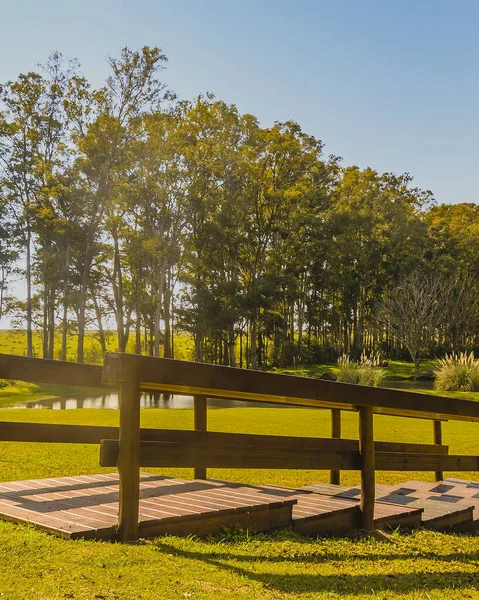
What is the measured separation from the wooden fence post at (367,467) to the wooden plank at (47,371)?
215 cm

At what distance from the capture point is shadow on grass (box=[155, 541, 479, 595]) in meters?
3.40

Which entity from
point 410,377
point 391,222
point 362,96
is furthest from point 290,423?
point 391,222

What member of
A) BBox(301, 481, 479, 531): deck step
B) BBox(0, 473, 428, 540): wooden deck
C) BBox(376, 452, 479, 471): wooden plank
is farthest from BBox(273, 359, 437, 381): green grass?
BBox(0, 473, 428, 540): wooden deck

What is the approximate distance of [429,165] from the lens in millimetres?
24188

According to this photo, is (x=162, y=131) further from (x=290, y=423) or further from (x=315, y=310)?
(x=290, y=423)

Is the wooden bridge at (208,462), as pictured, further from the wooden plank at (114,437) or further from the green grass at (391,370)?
the green grass at (391,370)

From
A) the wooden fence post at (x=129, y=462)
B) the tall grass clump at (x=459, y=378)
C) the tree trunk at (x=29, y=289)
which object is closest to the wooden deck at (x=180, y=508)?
the wooden fence post at (x=129, y=462)

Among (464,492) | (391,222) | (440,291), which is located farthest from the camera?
(391,222)

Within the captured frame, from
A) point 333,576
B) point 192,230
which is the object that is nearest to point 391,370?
point 192,230

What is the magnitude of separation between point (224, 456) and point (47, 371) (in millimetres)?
1594

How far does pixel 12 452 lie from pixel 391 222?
158ft

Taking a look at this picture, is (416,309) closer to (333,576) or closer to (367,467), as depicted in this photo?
(367,467)

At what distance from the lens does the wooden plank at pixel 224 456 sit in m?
3.84

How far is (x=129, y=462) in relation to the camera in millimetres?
3740
